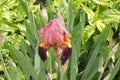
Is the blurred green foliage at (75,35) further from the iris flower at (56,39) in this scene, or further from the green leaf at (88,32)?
the iris flower at (56,39)

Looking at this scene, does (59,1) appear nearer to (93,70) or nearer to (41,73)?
(93,70)

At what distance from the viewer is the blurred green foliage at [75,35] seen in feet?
6.25

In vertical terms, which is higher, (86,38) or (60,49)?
(60,49)

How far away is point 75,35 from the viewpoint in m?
2.01

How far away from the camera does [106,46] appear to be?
7.34 ft

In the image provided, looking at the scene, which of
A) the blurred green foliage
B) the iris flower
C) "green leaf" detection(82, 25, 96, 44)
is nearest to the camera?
the iris flower

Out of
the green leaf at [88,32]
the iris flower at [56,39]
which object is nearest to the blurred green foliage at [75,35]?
the green leaf at [88,32]

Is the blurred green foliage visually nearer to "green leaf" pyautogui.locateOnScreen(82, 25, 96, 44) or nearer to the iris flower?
"green leaf" pyautogui.locateOnScreen(82, 25, 96, 44)

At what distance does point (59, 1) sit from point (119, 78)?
60 cm

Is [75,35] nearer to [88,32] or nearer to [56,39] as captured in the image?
[88,32]

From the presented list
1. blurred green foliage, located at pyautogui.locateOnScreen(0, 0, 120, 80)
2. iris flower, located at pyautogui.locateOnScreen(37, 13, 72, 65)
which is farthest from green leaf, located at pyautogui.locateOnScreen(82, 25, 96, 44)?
iris flower, located at pyautogui.locateOnScreen(37, 13, 72, 65)

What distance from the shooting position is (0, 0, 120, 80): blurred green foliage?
75.1 inches

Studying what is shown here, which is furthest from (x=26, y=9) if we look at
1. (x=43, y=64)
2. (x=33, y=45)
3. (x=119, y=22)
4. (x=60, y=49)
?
(x=60, y=49)

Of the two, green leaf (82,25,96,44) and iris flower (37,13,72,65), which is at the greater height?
iris flower (37,13,72,65)
